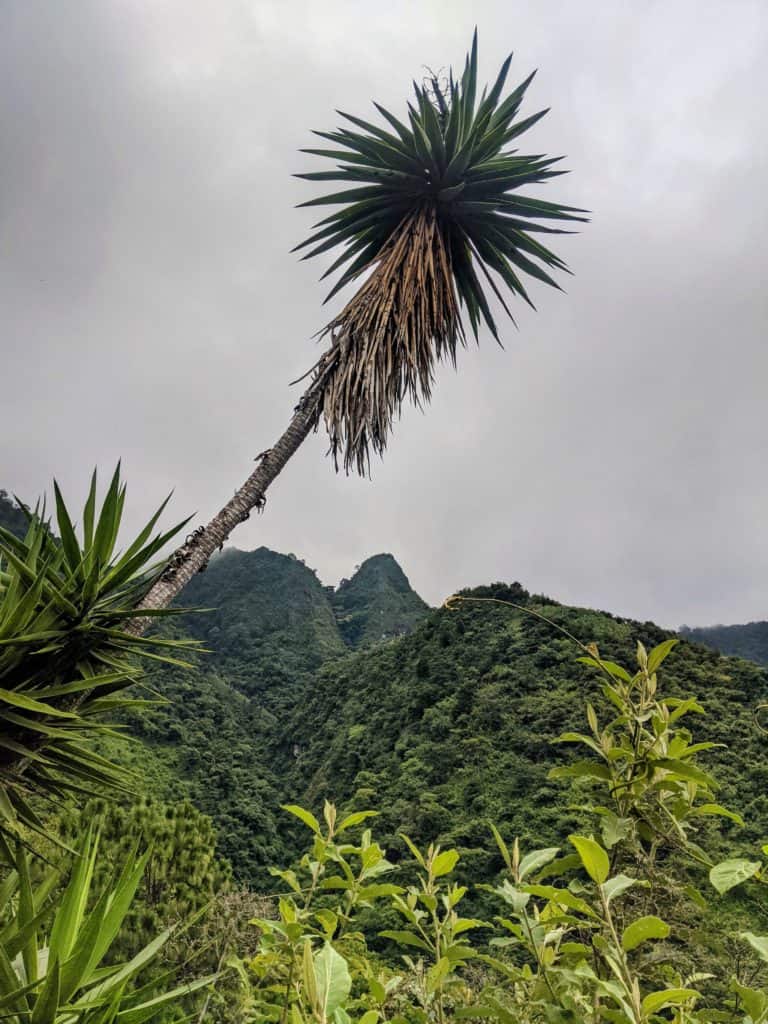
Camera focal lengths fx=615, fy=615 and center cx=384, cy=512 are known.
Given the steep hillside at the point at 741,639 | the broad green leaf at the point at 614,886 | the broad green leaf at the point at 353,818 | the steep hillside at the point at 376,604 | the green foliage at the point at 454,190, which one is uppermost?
the steep hillside at the point at 376,604

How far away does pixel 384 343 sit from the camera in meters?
5.05

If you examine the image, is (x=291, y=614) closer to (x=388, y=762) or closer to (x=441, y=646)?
(x=441, y=646)

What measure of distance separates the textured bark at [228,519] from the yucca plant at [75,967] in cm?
207

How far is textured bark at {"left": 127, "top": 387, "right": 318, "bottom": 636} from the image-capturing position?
3.54m

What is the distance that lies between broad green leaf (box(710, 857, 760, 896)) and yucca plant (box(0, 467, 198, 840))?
81.5 inches

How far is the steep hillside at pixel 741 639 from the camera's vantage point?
5534 cm

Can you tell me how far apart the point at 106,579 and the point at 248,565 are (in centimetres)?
7693

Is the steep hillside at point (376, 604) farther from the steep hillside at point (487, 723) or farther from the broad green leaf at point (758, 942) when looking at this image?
the broad green leaf at point (758, 942)

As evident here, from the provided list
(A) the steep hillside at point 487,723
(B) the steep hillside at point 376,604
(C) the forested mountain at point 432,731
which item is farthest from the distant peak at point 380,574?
(A) the steep hillside at point 487,723

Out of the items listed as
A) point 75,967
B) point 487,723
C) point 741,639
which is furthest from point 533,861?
point 741,639

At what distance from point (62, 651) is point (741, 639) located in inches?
2651

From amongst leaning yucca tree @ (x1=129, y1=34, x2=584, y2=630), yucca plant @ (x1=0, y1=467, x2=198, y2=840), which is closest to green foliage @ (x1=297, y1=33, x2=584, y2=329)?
leaning yucca tree @ (x1=129, y1=34, x2=584, y2=630)

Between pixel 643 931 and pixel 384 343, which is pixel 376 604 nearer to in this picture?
pixel 384 343

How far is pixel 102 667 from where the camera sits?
9.13ft
